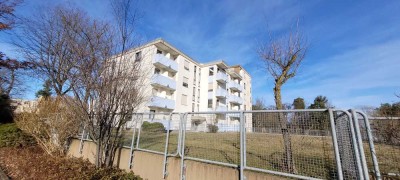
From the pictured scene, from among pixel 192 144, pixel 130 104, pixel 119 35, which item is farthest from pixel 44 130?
pixel 192 144

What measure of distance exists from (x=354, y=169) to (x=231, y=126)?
2363 millimetres

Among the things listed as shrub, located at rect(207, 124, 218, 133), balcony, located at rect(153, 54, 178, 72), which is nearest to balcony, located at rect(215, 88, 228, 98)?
balcony, located at rect(153, 54, 178, 72)

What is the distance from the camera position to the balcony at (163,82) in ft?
78.7

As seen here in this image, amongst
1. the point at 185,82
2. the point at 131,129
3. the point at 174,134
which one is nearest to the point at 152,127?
the point at 131,129

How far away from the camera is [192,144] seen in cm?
536

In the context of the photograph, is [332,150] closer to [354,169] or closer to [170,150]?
[354,169]

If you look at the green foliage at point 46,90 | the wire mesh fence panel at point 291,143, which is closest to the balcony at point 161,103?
the green foliage at point 46,90

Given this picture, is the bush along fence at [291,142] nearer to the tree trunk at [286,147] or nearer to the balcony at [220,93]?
the tree trunk at [286,147]

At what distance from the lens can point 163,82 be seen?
82.7 feet

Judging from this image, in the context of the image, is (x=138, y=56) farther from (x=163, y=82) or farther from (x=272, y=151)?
(x=163, y=82)

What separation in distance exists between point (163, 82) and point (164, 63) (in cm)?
273

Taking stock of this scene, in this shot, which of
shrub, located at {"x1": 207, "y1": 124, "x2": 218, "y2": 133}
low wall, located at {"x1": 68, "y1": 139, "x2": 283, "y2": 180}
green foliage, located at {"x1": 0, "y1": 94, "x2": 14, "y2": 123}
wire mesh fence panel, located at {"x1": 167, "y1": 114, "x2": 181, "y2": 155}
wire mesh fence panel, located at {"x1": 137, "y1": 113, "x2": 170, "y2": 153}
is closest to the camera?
low wall, located at {"x1": 68, "y1": 139, "x2": 283, "y2": 180}

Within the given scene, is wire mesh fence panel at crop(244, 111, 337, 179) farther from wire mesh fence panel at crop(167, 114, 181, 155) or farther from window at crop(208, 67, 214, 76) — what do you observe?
window at crop(208, 67, 214, 76)

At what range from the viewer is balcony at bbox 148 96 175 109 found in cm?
2332
